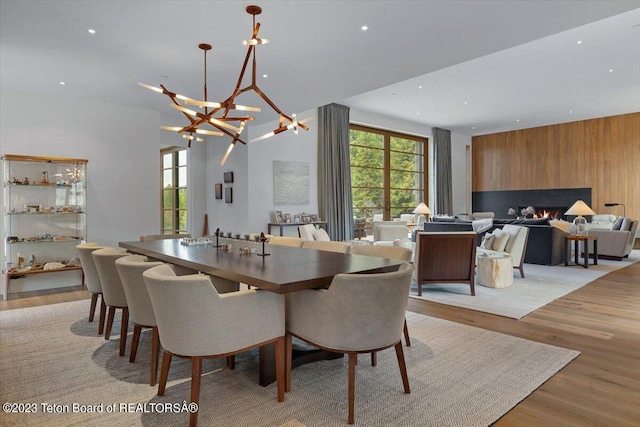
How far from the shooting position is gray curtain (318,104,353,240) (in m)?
8.53

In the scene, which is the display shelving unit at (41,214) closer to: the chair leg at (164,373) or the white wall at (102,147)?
the white wall at (102,147)

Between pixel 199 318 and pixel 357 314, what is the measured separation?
31.3 inches

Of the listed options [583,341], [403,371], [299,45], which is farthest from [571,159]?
[403,371]

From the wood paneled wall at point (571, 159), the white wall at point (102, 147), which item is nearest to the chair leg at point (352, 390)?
the white wall at point (102, 147)

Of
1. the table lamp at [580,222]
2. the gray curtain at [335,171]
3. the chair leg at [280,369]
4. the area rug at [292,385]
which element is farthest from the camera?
the gray curtain at [335,171]

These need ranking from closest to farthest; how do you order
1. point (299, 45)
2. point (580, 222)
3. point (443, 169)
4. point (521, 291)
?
1. point (299, 45)
2. point (521, 291)
3. point (580, 222)
4. point (443, 169)

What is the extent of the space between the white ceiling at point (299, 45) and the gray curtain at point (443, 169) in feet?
15.9

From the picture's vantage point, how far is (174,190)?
9.38 m

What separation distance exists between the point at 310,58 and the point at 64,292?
4428 mm

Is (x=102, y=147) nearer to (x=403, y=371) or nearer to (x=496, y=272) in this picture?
(x=403, y=371)

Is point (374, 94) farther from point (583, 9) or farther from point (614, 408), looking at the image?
point (614, 408)

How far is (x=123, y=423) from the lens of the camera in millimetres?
2021

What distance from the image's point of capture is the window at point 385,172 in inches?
387

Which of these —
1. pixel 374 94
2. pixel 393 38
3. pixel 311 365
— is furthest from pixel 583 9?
pixel 374 94
